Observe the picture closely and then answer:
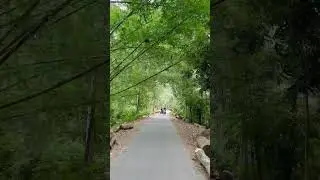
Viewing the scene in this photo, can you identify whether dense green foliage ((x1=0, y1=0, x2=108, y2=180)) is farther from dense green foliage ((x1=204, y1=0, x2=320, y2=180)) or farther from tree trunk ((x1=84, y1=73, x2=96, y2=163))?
dense green foliage ((x1=204, y1=0, x2=320, y2=180))

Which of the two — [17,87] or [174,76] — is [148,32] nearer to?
[17,87]

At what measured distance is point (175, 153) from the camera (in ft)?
21.6

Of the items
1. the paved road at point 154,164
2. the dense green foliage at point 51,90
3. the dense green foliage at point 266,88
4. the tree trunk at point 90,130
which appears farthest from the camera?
the paved road at point 154,164

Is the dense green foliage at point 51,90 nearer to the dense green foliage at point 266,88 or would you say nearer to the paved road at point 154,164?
the dense green foliage at point 266,88

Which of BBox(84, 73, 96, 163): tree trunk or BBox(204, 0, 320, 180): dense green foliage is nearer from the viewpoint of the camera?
BBox(204, 0, 320, 180): dense green foliage

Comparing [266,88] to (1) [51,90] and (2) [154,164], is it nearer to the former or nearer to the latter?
(1) [51,90]

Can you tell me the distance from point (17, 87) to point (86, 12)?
0.73 meters

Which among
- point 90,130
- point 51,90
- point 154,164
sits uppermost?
point 51,90

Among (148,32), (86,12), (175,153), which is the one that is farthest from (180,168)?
(86,12)

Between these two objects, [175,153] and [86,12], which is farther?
[175,153]

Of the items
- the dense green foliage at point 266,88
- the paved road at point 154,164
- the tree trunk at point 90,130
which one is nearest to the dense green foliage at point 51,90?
the tree trunk at point 90,130

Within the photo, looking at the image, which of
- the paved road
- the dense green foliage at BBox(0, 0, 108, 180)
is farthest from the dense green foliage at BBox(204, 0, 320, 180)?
the paved road

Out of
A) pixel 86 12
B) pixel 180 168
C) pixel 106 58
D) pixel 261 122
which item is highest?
pixel 86 12

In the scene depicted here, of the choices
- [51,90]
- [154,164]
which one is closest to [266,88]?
[51,90]
